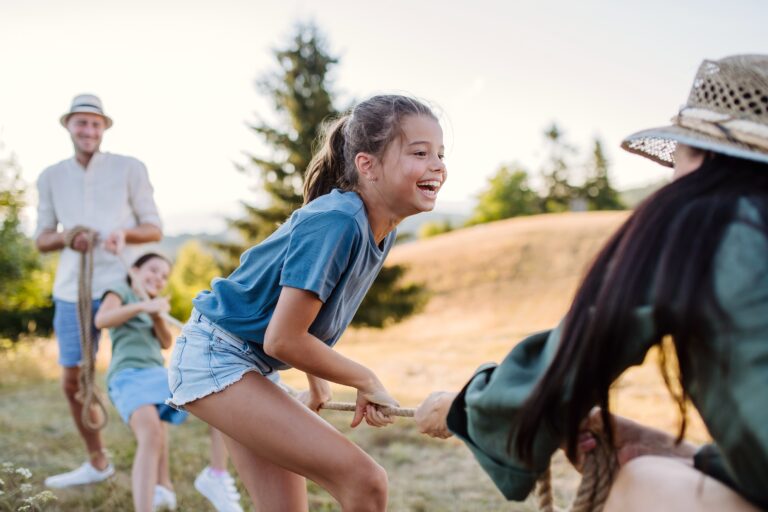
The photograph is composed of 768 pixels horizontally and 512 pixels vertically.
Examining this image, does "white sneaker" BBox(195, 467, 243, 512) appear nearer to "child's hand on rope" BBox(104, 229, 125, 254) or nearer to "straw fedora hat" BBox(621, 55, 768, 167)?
"child's hand on rope" BBox(104, 229, 125, 254)

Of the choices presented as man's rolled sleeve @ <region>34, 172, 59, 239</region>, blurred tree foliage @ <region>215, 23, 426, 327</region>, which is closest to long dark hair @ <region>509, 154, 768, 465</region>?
man's rolled sleeve @ <region>34, 172, 59, 239</region>

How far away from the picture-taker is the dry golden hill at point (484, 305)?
995 centimetres

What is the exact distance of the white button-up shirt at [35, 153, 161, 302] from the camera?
4.50 m

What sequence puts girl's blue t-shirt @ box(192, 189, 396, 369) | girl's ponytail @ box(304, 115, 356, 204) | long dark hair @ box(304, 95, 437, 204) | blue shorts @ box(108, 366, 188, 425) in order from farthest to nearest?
1. blue shorts @ box(108, 366, 188, 425)
2. girl's ponytail @ box(304, 115, 356, 204)
3. long dark hair @ box(304, 95, 437, 204)
4. girl's blue t-shirt @ box(192, 189, 396, 369)

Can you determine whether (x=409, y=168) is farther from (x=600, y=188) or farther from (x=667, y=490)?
(x=600, y=188)

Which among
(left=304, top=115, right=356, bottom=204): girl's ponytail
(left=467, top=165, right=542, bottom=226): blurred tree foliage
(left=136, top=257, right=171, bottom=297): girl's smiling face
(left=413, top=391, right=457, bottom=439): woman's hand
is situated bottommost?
(left=467, top=165, right=542, bottom=226): blurred tree foliage

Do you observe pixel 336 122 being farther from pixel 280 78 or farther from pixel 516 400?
pixel 280 78

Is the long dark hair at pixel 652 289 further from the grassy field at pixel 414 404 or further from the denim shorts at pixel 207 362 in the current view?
the denim shorts at pixel 207 362

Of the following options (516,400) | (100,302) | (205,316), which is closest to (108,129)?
(100,302)

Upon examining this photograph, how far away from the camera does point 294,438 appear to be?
2.17 m

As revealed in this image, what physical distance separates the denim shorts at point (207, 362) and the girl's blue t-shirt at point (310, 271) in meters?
0.04

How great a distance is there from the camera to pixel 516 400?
1516 mm

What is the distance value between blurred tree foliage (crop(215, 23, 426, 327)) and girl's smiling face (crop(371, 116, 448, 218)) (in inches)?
729

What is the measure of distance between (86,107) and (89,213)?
26.6 inches
